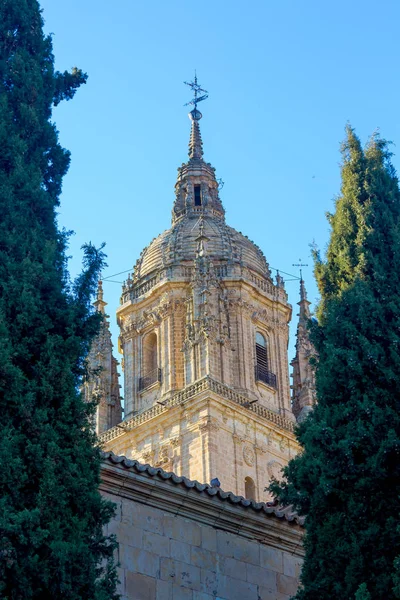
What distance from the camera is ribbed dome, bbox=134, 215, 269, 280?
39.9 m

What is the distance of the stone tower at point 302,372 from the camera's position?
3959cm

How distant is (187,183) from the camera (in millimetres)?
44062

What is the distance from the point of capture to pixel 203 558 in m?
15.8

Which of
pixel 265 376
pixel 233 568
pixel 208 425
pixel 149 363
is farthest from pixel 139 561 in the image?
pixel 149 363

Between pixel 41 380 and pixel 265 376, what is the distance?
25.5 m

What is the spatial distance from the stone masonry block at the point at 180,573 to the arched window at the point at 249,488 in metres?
19.0

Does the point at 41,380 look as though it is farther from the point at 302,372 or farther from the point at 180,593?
the point at 302,372

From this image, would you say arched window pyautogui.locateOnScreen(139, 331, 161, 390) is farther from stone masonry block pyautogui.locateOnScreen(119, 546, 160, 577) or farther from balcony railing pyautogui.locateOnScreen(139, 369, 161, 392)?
stone masonry block pyautogui.locateOnScreen(119, 546, 160, 577)

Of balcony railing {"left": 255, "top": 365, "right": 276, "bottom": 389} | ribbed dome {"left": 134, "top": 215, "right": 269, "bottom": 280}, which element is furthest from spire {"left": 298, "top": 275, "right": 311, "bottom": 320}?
balcony railing {"left": 255, "top": 365, "right": 276, "bottom": 389}

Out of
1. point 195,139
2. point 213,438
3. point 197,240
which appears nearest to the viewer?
point 213,438

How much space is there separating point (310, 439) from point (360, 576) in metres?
1.69

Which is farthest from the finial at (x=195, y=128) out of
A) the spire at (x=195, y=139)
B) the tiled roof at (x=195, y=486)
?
the tiled roof at (x=195, y=486)

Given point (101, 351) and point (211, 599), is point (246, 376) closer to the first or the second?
point (101, 351)

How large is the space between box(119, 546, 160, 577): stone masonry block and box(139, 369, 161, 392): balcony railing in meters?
22.0
